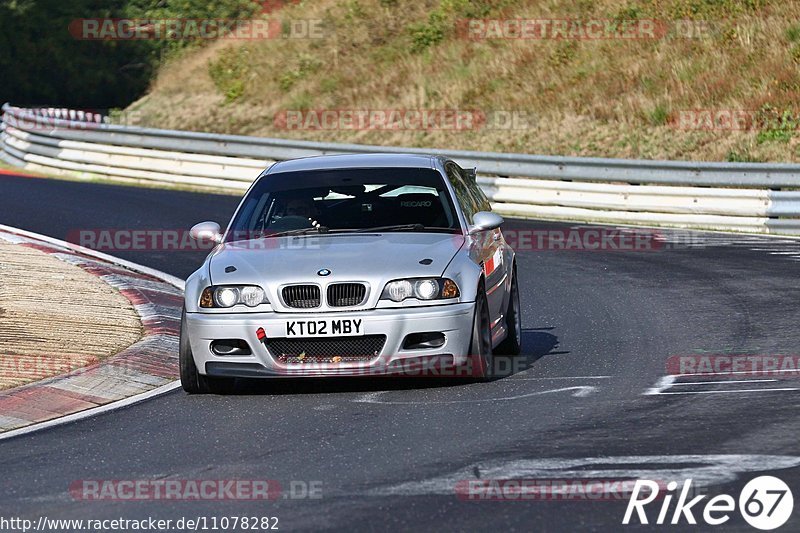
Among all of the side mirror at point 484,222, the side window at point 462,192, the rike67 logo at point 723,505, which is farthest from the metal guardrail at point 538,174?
the rike67 logo at point 723,505

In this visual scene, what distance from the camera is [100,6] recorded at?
43.2 meters

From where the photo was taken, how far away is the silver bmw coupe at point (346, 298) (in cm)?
891

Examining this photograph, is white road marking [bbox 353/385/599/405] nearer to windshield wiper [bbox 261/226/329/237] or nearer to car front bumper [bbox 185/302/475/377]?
car front bumper [bbox 185/302/475/377]

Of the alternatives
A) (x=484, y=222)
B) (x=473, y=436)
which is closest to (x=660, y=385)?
(x=484, y=222)

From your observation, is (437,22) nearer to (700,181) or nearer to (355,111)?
(355,111)

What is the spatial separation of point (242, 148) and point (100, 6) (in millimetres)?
18665

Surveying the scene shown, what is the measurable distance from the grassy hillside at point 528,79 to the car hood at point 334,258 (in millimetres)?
15608

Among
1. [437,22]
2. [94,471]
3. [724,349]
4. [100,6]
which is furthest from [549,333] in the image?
[100,6]

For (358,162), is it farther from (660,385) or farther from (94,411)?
(660,385)

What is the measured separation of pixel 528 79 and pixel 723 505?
25.2 metres

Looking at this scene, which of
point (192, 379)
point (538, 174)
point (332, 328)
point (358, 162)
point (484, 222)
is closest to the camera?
point (332, 328)

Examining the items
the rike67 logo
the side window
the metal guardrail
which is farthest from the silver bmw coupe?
the metal guardrail

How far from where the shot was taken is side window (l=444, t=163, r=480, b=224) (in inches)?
413

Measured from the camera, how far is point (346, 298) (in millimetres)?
8977
